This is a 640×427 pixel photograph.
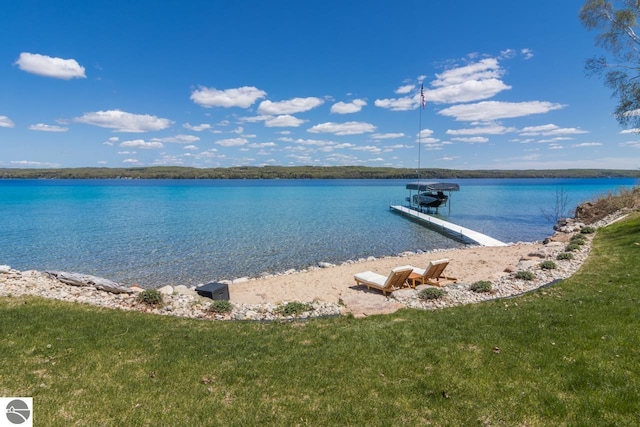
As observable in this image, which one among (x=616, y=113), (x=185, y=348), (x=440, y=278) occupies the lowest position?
(x=440, y=278)

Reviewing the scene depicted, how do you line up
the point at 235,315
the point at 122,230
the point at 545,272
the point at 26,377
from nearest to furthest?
the point at 26,377 < the point at 235,315 < the point at 545,272 < the point at 122,230

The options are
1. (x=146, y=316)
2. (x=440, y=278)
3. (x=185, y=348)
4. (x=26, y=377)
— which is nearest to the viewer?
(x=26, y=377)

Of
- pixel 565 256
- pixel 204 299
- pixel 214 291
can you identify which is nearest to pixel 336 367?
pixel 204 299

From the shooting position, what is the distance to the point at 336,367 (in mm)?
5465

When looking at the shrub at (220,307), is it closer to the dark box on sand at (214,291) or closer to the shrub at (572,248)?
the dark box on sand at (214,291)

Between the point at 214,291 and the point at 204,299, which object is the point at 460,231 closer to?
the point at 214,291

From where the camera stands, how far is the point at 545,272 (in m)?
11.7

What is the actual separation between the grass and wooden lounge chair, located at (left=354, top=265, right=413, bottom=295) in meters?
3.17

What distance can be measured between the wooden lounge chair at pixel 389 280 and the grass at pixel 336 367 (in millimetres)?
3167

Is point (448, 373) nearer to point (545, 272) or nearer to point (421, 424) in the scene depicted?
point (421, 424)

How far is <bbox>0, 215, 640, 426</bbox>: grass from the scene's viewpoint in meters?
4.23

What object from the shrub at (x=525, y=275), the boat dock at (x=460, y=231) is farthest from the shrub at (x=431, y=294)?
the boat dock at (x=460, y=231)

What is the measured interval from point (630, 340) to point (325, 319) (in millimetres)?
5531

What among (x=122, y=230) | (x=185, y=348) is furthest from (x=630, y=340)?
(x=122, y=230)
